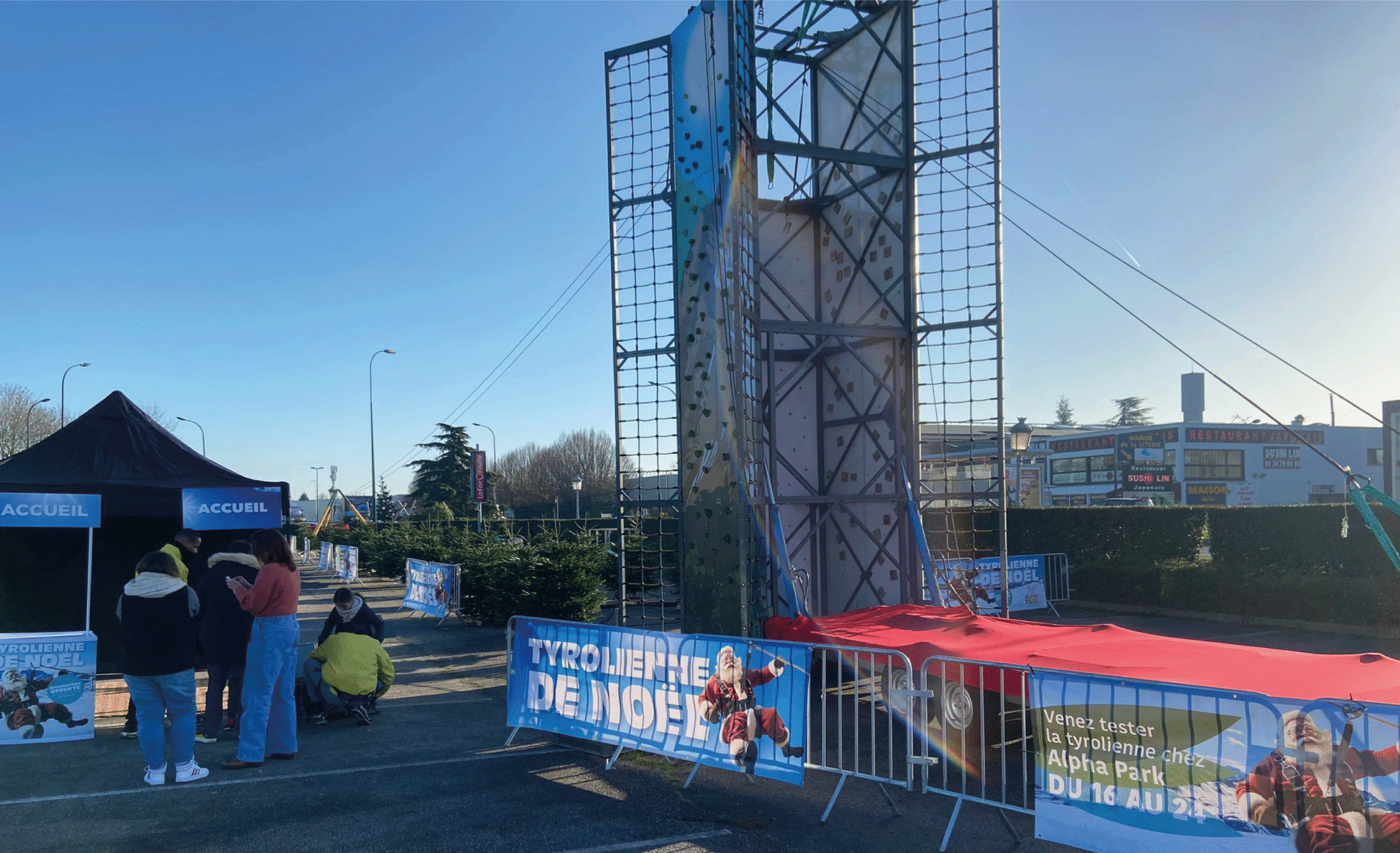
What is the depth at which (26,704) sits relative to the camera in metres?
8.48

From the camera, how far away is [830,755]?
25.9 ft

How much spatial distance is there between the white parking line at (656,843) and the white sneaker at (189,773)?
3400 millimetres

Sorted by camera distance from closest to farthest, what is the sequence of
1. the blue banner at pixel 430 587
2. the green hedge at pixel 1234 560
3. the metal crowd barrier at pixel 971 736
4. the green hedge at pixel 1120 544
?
1. the metal crowd barrier at pixel 971 736
2. the green hedge at pixel 1234 560
3. the blue banner at pixel 430 587
4. the green hedge at pixel 1120 544

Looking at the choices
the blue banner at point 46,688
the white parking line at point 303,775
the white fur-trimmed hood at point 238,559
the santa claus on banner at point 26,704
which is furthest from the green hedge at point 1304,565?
A: the santa claus on banner at point 26,704

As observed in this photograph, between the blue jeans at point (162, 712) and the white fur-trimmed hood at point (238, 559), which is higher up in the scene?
the white fur-trimmed hood at point (238, 559)

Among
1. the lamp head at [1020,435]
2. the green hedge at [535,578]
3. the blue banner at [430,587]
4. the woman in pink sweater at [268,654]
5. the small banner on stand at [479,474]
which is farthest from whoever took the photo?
the small banner on stand at [479,474]

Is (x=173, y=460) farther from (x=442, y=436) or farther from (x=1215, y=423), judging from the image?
(x=1215, y=423)

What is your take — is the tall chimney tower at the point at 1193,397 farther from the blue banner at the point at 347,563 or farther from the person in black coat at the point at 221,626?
the person in black coat at the point at 221,626

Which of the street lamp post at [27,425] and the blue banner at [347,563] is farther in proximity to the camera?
the street lamp post at [27,425]

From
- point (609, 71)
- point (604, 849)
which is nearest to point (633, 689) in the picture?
point (604, 849)

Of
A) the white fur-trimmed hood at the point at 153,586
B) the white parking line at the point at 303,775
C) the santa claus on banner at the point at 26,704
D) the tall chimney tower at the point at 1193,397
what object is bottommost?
the white parking line at the point at 303,775

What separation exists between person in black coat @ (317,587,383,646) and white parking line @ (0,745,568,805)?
204 cm

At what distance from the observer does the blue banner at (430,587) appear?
60.0ft

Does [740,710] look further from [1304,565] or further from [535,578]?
[1304,565]
